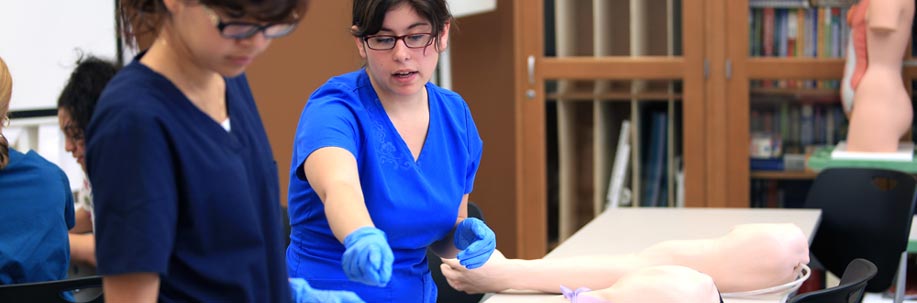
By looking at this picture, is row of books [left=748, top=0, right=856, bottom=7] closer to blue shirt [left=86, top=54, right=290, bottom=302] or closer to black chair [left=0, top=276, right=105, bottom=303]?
black chair [left=0, top=276, right=105, bottom=303]

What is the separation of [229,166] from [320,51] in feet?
9.70

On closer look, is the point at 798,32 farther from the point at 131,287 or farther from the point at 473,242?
the point at 131,287

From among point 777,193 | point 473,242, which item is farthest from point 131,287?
point 777,193

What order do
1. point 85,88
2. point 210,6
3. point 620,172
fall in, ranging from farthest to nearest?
point 620,172
point 85,88
point 210,6

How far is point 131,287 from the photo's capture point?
109cm

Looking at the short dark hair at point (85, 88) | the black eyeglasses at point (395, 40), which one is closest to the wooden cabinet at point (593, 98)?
the short dark hair at point (85, 88)

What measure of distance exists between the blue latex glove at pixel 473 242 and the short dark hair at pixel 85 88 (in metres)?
0.92

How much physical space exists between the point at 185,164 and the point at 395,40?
780mm

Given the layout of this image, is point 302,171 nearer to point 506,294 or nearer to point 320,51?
point 506,294

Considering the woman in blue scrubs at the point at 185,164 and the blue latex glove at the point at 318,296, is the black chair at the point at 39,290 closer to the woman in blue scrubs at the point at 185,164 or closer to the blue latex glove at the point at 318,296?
the blue latex glove at the point at 318,296

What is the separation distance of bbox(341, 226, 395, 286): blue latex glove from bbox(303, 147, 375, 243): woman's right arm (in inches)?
3.0

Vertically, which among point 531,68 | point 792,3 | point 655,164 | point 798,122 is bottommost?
point 655,164

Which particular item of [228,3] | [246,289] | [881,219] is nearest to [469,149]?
[246,289]

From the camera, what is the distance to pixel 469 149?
6.50 feet
